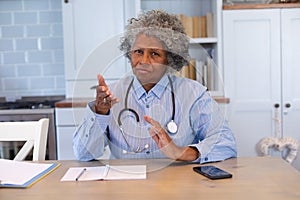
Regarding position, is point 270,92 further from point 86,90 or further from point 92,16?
point 86,90

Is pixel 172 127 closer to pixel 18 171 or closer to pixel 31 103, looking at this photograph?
pixel 18 171

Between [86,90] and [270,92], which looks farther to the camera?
[270,92]

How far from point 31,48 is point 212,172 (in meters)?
2.33

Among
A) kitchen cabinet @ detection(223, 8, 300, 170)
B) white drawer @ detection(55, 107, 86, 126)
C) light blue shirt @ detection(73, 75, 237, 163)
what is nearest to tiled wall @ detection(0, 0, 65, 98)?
white drawer @ detection(55, 107, 86, 126)

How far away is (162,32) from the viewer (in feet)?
4.45

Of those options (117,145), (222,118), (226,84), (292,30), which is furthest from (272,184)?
(292,30)

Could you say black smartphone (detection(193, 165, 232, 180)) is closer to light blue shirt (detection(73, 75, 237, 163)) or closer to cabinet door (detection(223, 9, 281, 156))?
light blue shirt (detection(73, 75, 237, 163))

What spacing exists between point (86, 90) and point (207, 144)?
449 mm

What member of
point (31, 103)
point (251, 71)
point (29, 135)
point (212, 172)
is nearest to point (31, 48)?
point (31, 103)

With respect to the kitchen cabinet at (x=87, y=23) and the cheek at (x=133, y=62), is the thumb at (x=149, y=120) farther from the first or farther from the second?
the kitchen cabinet at (x=87, y=23)

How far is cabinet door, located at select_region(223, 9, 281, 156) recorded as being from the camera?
273 centimetres

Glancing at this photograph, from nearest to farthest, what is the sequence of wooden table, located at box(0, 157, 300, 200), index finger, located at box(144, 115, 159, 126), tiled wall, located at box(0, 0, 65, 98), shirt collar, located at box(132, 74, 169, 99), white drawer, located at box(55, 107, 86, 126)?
wooden table, located at box(0, 157, 300, 200), index finger, located at box(144, 115, 159, 126), shirt collar, located at box(132, 74, 169, 99), white drawer, located at box(55, 107, 86, 126), tiled wall, located at box(0, 0, 65, 98)

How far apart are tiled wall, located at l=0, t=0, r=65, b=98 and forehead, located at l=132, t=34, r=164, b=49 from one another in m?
1.90

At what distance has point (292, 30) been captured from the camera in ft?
8.98
